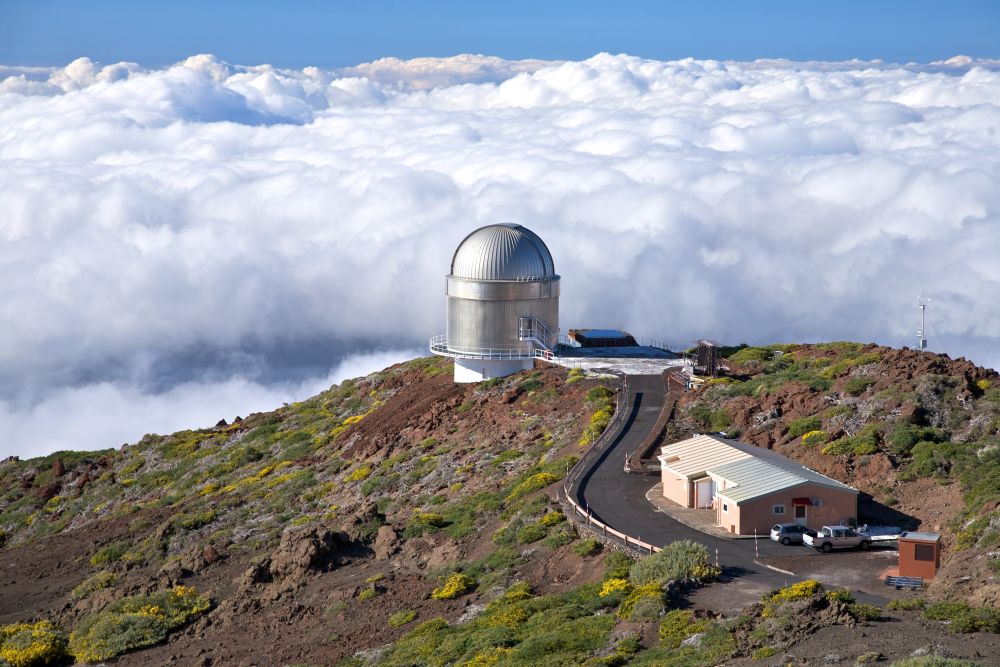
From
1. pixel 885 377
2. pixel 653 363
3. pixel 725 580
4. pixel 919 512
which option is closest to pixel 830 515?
pixel 919 512

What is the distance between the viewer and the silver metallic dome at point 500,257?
54.3 metres

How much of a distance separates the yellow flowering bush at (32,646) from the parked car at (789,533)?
68.9ft

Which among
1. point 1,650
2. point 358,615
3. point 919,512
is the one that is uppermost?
point 919,512

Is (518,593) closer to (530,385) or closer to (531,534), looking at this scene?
(531,534)

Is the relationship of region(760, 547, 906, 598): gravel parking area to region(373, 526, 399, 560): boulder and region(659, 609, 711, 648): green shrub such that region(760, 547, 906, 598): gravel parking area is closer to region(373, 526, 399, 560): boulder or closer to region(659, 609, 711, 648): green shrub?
region(659, 609, 711, 648): green shrub

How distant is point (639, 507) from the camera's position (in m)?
34.5

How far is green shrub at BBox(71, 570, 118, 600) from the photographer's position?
131ft

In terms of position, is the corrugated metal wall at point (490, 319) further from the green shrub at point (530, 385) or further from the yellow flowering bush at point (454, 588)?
the yellow flowering bush at point (454, 588)

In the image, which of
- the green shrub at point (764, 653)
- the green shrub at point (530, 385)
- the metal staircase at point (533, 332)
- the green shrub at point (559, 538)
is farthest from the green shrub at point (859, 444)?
the metal staircase at point (533, 332)

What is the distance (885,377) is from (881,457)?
7022 mm

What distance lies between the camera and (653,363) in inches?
2083

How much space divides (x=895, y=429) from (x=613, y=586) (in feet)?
47.2

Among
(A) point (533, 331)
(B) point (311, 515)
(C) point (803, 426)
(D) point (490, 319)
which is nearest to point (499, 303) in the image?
(D) point (490, 319)

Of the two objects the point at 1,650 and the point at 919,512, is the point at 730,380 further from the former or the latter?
the point at 1,650
